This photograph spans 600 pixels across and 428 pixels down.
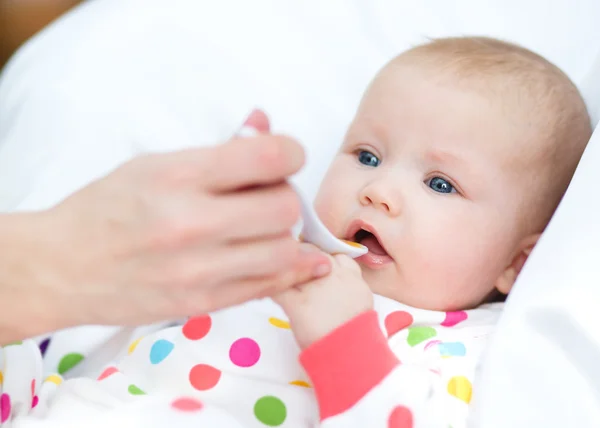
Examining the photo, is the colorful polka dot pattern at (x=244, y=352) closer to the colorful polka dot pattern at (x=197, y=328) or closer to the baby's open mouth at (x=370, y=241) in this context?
the colorful polka dot pattern at (x=197, y=328)

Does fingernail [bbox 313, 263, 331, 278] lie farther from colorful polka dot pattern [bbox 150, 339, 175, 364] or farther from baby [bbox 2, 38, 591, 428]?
colorful polka dot pattern [bbox 150, 339, 175, 364]

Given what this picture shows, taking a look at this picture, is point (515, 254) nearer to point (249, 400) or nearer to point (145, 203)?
point (249, 400)

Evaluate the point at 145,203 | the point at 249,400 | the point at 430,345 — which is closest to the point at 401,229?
the point at 430,345

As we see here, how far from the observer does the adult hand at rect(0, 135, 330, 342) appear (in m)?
0.56

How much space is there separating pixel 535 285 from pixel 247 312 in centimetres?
38

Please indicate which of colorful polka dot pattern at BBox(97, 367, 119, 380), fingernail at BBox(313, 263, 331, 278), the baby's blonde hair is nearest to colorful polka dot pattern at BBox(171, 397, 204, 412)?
colorful polka dot pattern at BBox(97, 367, 119, 380)

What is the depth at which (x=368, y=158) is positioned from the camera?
38.8 inches

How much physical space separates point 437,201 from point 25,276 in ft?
1.59

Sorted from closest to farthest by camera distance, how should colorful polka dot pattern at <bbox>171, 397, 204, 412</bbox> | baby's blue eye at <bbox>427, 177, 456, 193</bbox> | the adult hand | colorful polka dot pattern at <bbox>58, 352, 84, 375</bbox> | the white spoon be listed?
the adult hand → the white spoon → colorful polka dot pattern at <bbox>171, 397, 204, 412</bbox> → baby's blue eye at <bbox>427, 177, 456, 193</bbox> → colorful polka dot pattern at <bbox>58, 352, 84, 375</bbox>

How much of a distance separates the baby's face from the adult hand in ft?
0.97

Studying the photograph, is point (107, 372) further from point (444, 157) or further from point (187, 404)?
point (444, 157)

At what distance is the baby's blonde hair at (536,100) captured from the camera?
94 cm

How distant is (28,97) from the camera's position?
1244mm

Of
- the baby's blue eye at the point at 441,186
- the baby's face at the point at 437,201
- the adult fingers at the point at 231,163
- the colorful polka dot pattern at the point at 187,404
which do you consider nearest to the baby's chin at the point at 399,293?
the baby's face at the point at 437,201
